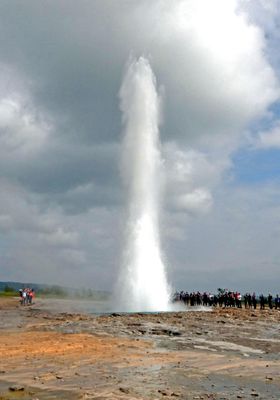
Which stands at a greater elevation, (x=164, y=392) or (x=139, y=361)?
(x=139, y=361)

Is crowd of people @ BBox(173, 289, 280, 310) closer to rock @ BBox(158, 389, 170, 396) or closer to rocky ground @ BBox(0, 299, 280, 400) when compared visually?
rocky ground @ BBox(0, 299, 280, 400)

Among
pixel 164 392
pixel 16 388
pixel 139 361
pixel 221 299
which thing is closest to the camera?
pixel 164 392

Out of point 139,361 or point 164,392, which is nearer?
point 164,392

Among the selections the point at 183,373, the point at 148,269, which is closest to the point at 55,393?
the point at 183,373

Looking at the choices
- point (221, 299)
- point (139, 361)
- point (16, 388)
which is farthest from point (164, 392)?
point (221, 299)

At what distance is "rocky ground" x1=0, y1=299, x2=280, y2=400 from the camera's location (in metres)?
10.7

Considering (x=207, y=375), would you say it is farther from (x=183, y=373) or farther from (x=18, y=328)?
(x=18, y=328)

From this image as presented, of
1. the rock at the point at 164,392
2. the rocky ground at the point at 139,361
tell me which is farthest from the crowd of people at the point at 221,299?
the rock at the point at 164,392

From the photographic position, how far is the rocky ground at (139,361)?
35.2 feet

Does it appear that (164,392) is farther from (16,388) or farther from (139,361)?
(139,361)

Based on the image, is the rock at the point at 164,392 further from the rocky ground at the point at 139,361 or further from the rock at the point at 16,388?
the rock at the point at 16,388

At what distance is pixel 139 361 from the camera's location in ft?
48.6

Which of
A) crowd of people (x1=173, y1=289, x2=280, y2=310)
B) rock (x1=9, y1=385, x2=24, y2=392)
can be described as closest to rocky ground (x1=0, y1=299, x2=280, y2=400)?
rock (x1=9, y1=385, x2=24, y2=392)

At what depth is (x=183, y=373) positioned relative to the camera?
12828 millimetres
